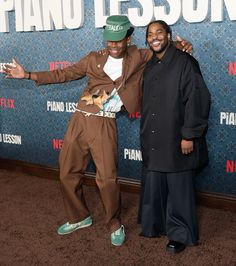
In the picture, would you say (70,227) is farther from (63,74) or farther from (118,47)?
(118,47)

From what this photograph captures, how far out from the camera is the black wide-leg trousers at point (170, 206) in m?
2.32

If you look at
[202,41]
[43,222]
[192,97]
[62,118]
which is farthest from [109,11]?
[43,222]

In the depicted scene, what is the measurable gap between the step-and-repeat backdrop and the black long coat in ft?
1.98

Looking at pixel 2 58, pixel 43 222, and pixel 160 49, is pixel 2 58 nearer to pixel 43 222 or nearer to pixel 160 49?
pixel 43 222

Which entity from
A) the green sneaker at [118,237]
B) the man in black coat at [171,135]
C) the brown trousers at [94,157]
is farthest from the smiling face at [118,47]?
the green sneaker at [118,237]

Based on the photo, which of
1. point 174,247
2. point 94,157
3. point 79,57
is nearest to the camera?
point 174,247

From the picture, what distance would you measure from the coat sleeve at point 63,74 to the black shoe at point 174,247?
3.72 feet

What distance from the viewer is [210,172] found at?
118 inches

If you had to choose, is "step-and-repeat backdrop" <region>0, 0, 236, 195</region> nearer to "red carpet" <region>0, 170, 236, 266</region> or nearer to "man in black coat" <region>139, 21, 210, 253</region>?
"red carpet" <region>0, 170, 236, 266</region>

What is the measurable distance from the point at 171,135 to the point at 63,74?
762mm

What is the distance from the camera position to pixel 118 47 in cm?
232

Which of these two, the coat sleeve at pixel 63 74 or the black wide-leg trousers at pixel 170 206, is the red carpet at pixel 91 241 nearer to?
the black wide-leg trousers at pixel 170 206

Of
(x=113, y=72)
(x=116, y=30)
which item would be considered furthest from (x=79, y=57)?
(x=116, y=30)

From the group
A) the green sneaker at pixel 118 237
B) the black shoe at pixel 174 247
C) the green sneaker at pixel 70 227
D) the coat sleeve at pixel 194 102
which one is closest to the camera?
the coat sleeve at pixel 194 102
